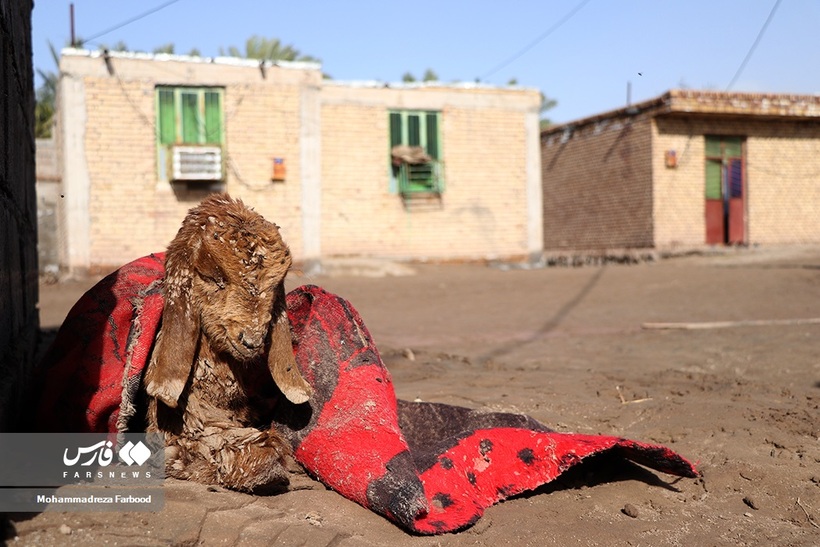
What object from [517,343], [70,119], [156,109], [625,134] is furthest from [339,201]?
[517,343]

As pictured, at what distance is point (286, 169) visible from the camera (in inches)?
599

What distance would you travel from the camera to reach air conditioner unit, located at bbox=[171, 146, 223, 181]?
47.1ft

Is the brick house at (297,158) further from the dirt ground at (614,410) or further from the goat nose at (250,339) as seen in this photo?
the goat nose at (250,339)

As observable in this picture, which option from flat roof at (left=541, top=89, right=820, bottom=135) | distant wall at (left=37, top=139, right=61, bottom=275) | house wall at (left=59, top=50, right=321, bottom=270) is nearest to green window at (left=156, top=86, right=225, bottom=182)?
house wall at (left=59, top=50, right=321, bottom=270)

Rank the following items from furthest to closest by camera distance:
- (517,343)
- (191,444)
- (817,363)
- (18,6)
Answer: (517,343), (817,363), (18,6), (191,444)

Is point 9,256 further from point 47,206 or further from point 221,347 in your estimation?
point 47,206

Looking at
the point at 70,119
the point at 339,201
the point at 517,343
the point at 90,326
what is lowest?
the point at 517,343

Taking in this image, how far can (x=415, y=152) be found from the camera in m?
16.2

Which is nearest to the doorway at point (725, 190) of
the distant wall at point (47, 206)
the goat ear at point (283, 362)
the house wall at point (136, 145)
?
the house wall at point (136, 145)

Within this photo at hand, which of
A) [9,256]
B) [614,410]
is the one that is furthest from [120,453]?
[614,410]

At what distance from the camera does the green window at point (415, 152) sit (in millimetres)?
16188

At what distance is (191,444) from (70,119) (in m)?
12.9

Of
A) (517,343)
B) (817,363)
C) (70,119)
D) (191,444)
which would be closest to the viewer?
(191,444)

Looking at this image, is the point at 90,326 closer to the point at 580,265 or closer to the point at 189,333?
the point at 189,333
